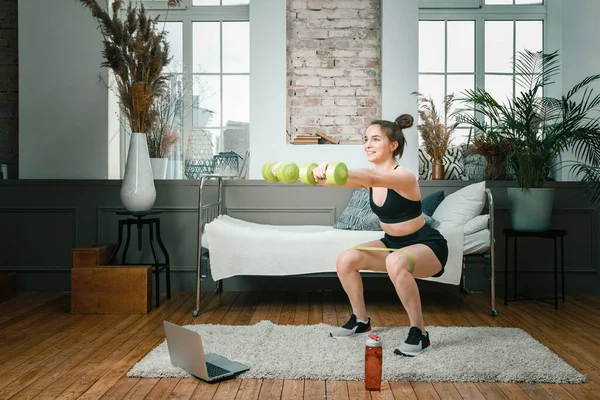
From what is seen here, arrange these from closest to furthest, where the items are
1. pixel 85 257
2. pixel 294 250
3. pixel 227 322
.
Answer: pixel 227 322 → pixel 294 250 → pixel 85 257

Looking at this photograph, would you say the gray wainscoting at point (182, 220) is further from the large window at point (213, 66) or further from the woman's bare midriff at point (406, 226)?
the woman's bare midriff at point (406, 226)

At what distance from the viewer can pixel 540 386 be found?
92.5 inches

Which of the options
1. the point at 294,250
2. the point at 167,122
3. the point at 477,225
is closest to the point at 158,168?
the point at 167,122

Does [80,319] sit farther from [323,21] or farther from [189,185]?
[323,21]

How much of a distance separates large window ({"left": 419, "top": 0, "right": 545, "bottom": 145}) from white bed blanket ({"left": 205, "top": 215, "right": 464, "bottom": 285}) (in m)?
2.21

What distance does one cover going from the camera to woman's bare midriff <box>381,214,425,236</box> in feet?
9.51

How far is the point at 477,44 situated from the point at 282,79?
6.29ft

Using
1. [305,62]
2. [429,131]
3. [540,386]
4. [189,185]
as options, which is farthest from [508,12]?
[540,386]

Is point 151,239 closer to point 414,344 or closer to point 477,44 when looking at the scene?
point 414,344

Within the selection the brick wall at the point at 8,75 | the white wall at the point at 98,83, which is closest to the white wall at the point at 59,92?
the white wall at the point at 98,83

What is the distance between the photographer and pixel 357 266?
120 inches

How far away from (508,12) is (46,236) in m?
4.50

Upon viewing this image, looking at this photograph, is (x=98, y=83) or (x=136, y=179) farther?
(x=98, y=83)

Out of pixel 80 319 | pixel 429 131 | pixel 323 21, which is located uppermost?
pixel 323 21
